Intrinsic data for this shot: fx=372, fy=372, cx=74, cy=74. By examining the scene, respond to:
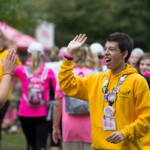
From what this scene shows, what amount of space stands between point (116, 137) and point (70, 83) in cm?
80

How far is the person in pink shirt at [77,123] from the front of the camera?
5176 mm

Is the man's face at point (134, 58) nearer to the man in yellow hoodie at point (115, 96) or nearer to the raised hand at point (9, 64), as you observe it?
the man in yellow hoodie at point (115, 96)

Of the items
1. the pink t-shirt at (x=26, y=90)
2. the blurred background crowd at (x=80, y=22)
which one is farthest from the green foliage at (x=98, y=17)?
the pink t-shirt at (x=26, y=90)

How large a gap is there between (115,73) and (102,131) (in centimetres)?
64

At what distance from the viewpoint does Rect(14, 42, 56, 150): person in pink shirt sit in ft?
21.1

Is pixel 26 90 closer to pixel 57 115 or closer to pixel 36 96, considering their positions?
pixel 36 96

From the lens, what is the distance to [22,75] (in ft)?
21.3

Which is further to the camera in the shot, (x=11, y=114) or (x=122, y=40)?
(x=11, y=114)

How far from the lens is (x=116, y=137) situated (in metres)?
3.60

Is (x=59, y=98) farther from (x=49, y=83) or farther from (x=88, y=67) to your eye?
(x=49, y=83)

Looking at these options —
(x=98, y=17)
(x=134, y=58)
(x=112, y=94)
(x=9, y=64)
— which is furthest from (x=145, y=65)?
(x=98, y=17)

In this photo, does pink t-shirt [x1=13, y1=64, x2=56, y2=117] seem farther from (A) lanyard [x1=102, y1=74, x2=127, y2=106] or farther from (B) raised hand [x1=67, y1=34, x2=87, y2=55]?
(A) lanyard [x1=102, y1=74, x2=127, y2=106]

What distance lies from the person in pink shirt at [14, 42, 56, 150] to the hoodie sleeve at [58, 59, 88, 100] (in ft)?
7.70

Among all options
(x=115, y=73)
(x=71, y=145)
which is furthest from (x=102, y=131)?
(x=71, y=145)
